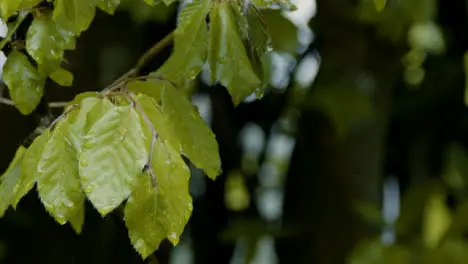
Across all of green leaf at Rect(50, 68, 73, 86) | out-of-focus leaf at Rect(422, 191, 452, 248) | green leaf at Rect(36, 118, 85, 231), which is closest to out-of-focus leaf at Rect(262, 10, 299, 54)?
green leaf at Rect(50, 68, 73, 86)

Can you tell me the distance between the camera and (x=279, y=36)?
0.99 metres

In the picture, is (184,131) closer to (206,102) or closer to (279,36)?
(279,36)

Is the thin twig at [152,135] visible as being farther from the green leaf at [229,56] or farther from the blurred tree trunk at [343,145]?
the blurred tree trunk at [343,145]

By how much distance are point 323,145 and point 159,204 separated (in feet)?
3.13

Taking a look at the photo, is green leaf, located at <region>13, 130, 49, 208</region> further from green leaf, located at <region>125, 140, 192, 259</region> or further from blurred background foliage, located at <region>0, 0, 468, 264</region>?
blurred background foliage, located at <region>0, 0, 468, 264</region>

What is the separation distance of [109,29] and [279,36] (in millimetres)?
504

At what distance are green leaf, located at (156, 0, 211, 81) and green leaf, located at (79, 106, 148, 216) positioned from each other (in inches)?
3.4

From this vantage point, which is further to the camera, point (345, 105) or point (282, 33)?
point (345, 105)

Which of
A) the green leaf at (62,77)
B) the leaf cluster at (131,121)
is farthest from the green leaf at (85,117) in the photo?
the green leaf at (62,77)

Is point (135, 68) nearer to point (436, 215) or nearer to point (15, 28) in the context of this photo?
point (15, 28)

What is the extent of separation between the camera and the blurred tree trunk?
136 cm

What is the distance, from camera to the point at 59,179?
0.51m

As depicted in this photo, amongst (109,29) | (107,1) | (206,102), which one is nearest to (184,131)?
(107,1)

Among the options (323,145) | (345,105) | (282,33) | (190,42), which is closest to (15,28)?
(190,42)
